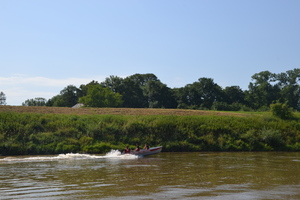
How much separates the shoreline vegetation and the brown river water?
7819 mm

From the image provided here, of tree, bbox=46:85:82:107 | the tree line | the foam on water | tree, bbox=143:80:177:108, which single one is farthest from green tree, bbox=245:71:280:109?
the foam on water

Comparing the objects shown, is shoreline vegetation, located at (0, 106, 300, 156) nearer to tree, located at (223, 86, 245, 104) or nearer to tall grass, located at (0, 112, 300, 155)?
tall grass, located at (0, 112, 300, 155)

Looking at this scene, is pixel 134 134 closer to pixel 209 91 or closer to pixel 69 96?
pixel 209 91

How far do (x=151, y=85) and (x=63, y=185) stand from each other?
79.9 metres

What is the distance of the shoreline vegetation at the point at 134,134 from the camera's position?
3556 centimetres

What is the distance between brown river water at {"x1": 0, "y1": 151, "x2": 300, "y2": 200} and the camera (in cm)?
1523

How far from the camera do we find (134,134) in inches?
1560

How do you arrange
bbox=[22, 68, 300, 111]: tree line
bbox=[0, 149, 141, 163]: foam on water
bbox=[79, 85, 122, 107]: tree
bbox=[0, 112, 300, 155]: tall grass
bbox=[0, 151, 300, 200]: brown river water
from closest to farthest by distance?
bbox=[0, 151, 300, 200]: brown river water
bbox=[0, 149, 141, 163]: foam on water
bbox=[0, 112, 300, 155]: tall grass
bbox=[79, 85, 122, 107]: tree
bbox=[22, 68, 300, 111]: tree line

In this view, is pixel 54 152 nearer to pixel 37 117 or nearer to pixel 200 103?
pixel 37 117

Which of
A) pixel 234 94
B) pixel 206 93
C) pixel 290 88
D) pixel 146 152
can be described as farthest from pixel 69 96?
pixel 146 152

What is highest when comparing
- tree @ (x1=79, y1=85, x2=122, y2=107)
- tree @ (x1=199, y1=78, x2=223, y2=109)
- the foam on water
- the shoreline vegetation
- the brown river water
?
tree @ (x1=199, y1=78, x2=223, y2=109)

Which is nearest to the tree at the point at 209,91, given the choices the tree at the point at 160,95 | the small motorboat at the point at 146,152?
the tree at the point at 160,95

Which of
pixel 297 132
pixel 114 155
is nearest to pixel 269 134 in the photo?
pixel 297 132

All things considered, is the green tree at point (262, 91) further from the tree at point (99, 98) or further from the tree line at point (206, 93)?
the tree at point (99, 98)
